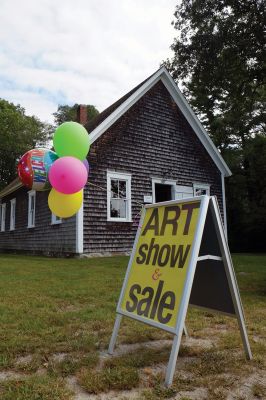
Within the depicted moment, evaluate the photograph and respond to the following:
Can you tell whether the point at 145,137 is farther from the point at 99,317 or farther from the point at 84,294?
the point at 99,317

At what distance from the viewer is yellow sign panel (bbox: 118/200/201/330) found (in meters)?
2.98

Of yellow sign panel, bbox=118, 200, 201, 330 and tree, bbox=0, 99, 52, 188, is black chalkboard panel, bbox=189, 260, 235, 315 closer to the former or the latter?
yellow sign panel, bbox=118, 200, 201, 330

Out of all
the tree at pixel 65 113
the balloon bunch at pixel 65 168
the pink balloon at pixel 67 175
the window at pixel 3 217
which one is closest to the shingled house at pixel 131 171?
the window at pixel 3 217

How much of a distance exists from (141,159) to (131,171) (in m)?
0.72

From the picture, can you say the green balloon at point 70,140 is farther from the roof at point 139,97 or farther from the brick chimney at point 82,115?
the brick chimney at point 82,115

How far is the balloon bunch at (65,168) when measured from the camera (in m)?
4.40

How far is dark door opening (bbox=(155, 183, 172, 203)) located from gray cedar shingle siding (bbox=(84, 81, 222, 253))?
0.48 metres

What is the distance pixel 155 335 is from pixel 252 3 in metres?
14.6

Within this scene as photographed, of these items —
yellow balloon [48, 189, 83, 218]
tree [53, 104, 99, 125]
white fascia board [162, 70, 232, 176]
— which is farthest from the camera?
tree [53, 104, 99, 125]

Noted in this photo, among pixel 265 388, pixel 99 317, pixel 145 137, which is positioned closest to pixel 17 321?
pixel 99 317

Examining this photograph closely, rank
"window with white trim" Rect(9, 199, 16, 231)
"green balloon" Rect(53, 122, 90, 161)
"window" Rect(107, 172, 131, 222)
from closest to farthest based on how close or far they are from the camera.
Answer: "green balloon" Rect(53, 122, 90, 161)
"window" Rect(107, 172, 131, 222)
"window with white trim" Rect(9, 199, 16, 231)

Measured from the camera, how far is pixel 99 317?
4.52 m

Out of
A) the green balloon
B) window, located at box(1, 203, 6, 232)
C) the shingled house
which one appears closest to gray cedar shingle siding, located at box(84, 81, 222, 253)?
the shingled house

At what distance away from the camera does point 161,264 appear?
10.6ft
